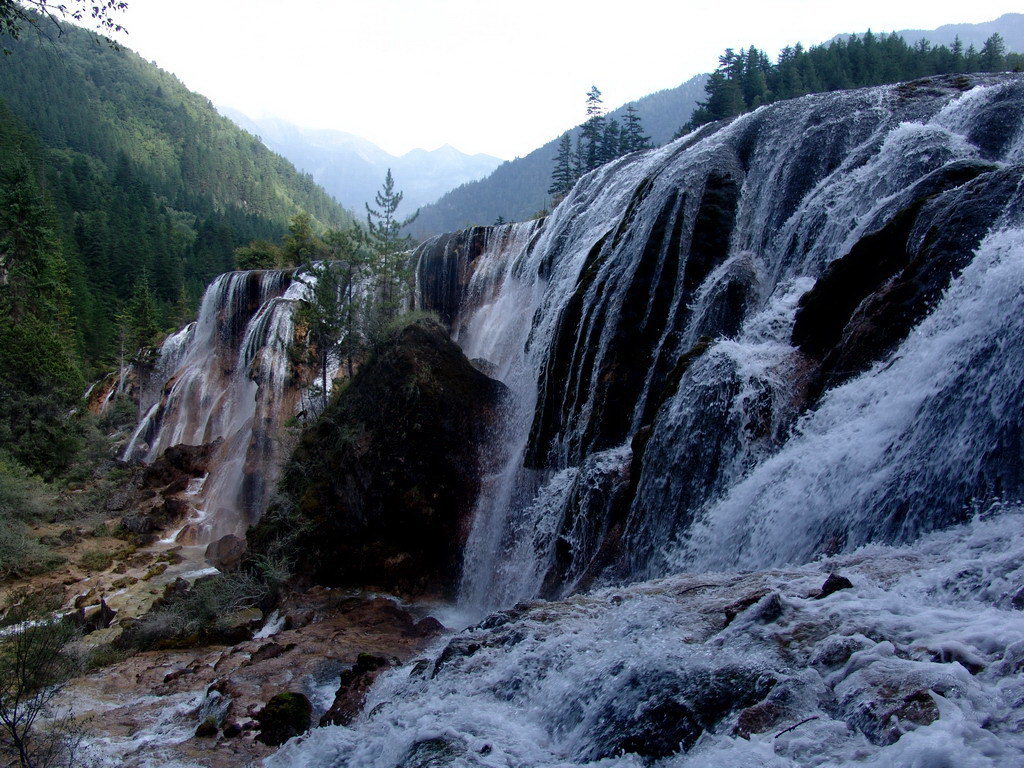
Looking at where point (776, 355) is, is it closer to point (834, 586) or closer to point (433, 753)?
point (834, 586)

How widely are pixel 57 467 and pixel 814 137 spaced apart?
32.5m

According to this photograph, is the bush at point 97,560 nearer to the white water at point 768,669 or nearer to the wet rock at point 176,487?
the wet rock at point 176,487

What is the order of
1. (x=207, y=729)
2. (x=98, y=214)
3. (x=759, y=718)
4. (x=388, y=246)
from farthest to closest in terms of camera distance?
(x=98, y=214) < (x=388, y=246) < (x=207, y=729) < (x=759, y=718)

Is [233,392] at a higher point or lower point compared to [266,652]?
higher

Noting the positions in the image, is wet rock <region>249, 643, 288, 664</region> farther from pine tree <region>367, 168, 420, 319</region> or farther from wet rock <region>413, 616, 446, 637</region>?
pine tree <region>367, 168, 420, 319</region>

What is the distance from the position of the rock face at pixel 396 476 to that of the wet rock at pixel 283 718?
6856 millimetres

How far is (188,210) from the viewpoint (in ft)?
357

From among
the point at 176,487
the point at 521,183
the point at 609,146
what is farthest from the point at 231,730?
the point at 521,183

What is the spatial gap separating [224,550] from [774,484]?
20.4 m

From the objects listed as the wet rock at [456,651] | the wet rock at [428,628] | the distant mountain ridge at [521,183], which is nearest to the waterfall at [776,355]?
the wet rock at [428,628]

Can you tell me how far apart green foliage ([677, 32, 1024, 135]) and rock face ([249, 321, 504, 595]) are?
40168 millimetres

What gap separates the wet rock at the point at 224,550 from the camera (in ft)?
66.9

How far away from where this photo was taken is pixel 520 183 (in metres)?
166

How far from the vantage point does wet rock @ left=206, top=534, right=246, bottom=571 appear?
2040 cm
